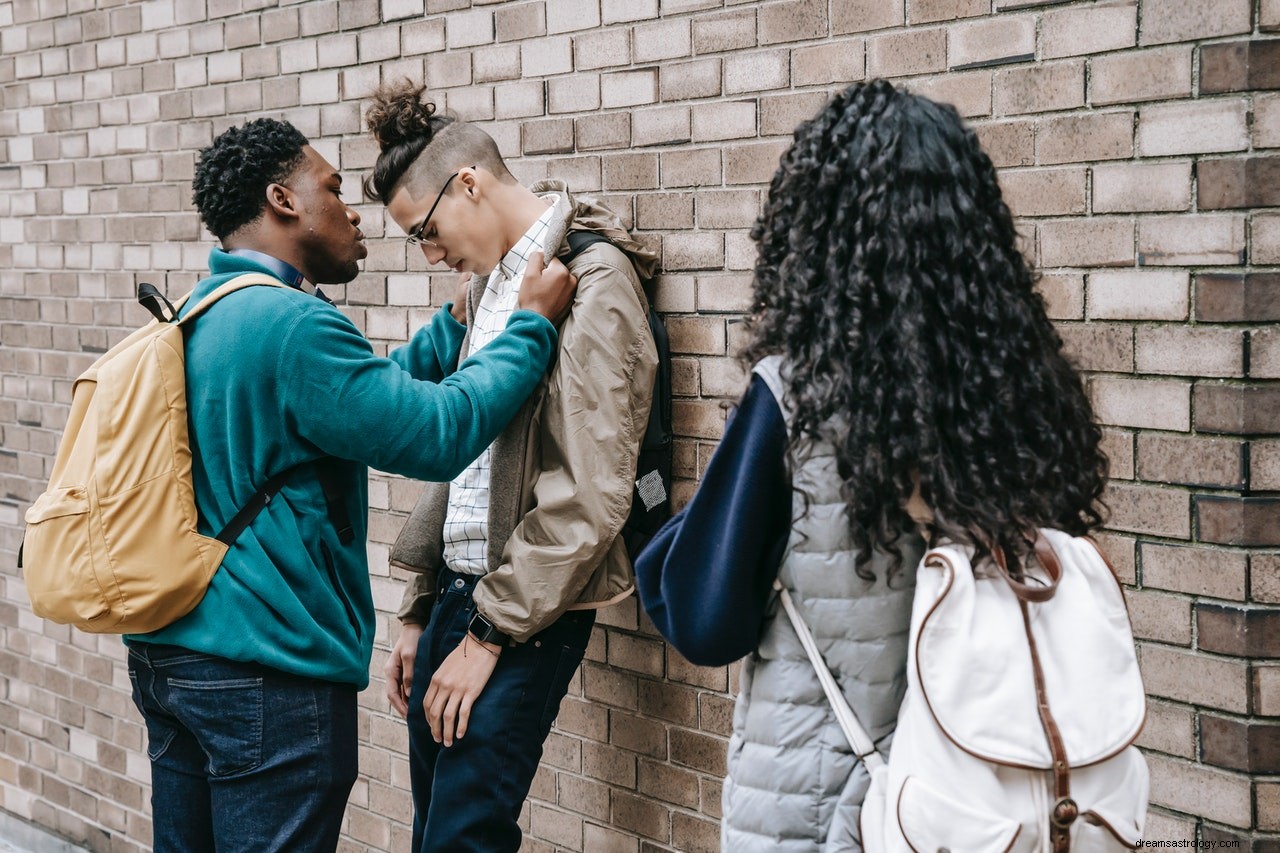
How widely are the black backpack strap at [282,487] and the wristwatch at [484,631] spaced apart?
33 cm

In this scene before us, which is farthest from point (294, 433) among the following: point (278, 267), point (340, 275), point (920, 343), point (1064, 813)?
point (1064, 813)

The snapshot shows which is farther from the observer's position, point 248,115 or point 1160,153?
point 248,115

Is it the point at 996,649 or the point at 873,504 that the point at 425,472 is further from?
the point at 996,649

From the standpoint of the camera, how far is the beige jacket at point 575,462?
275 centimetres

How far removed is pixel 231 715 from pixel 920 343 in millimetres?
1651

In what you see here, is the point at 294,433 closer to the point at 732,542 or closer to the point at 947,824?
the point at 732,542

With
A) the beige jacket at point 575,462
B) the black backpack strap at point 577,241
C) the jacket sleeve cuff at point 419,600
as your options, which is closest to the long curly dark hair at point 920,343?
the beige jacket at point 575,462

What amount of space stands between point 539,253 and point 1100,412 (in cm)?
123

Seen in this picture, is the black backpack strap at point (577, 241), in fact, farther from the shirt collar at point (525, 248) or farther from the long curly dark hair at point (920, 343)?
the long curly dark hair at point (920, 343)

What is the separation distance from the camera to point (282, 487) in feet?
8.70

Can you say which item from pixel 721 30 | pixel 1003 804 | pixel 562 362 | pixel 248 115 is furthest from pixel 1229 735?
pixel 248 115

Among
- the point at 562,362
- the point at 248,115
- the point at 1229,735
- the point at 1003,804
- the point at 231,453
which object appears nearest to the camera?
the point at 1003,804

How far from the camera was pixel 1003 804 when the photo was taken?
1655 millimetres

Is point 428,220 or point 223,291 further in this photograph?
point 428,220
